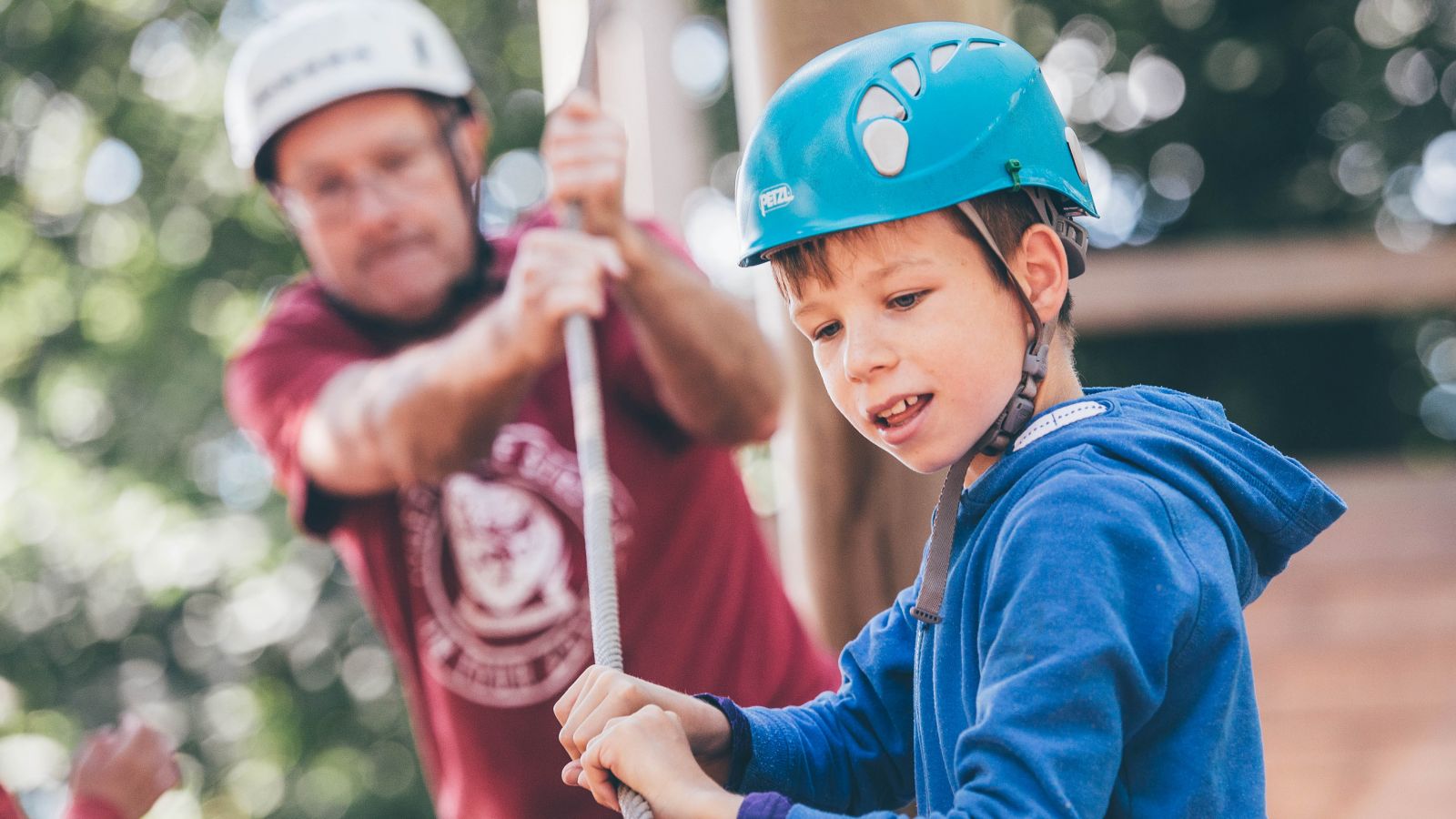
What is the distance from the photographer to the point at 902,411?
4.45 ft

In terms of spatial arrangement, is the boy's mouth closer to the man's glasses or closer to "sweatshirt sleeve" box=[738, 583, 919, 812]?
"sweatshirt sleeve" box=[738, 583, 919, 812]

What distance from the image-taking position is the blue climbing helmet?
1.34 m

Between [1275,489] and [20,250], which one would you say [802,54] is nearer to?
[1275,489]

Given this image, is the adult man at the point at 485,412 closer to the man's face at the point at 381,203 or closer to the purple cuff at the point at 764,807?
the man's face at the point at 381,203

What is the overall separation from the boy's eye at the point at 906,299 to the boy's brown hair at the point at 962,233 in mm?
54

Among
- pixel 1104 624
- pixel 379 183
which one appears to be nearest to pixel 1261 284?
pixel 379 183

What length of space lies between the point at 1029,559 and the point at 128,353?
8.23m

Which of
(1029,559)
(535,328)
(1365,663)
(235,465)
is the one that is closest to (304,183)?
Answer: (535,328)

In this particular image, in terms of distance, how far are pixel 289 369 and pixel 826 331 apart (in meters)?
2.11

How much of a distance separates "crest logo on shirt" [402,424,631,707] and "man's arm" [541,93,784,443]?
248 millimetres

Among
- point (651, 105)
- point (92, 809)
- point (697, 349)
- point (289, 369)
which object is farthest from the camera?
point (651, 105)

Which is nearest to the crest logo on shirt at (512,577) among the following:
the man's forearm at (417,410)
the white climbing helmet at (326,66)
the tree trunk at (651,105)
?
the man's forearm at (417,410)

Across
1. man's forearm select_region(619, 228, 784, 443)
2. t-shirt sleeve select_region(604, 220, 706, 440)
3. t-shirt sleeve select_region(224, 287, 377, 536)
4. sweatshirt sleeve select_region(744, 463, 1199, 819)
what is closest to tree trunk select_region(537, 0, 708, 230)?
t-shirt sleeve select_region(224, 287, 377, 536)

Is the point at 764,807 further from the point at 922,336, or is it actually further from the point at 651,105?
the point at 651,105
